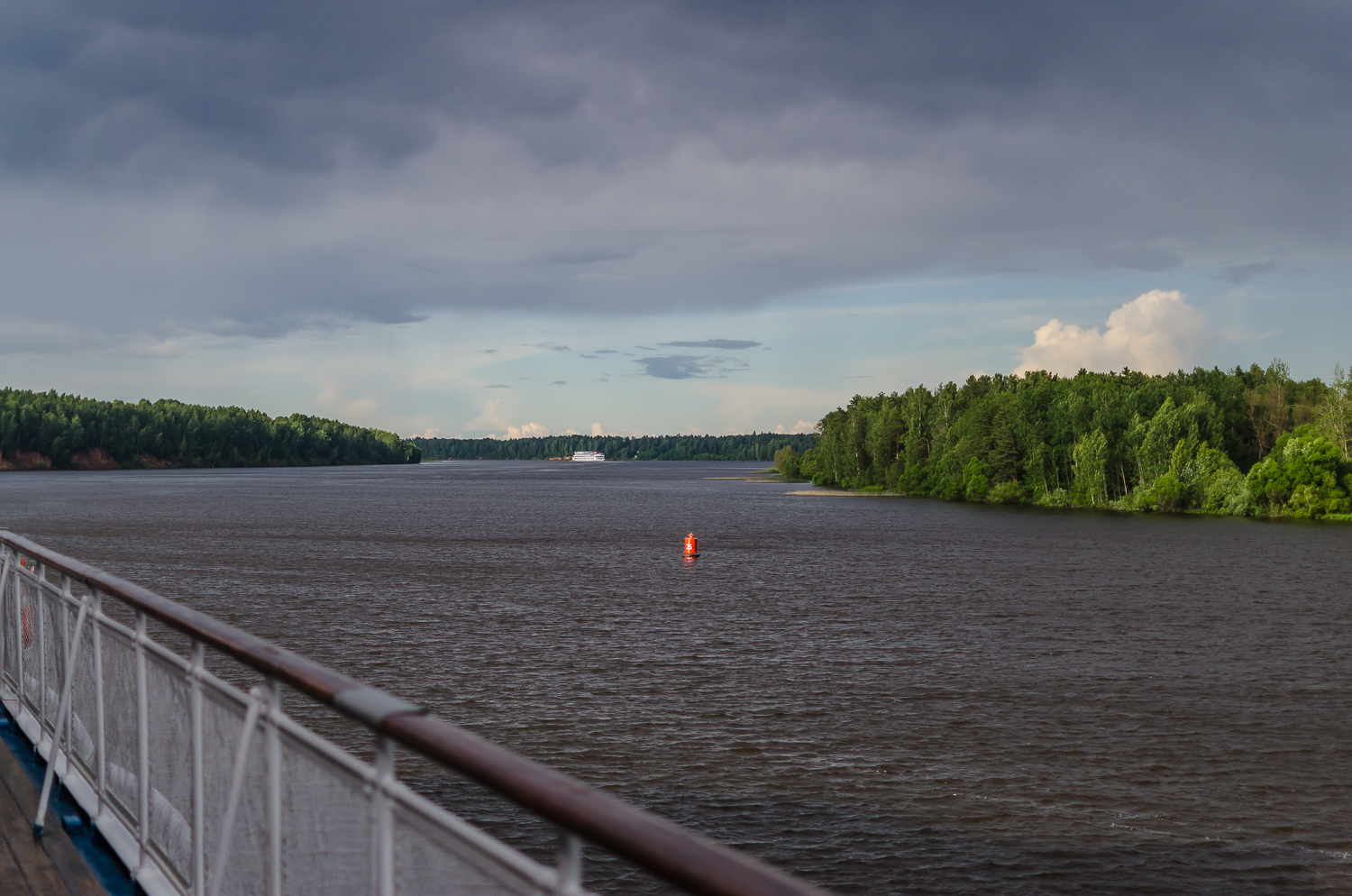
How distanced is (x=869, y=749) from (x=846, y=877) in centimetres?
527

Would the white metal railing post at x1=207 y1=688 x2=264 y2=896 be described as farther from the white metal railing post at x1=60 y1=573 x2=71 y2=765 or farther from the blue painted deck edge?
the white metal railing post at x1=60 y1=573 x2=71 y2=765

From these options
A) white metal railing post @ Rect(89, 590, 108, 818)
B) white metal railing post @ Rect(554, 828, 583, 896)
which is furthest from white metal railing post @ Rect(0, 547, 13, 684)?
white metal railing post @ Rect(554, 828, 583, 896)

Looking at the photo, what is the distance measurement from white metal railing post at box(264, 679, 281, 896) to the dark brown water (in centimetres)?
1144

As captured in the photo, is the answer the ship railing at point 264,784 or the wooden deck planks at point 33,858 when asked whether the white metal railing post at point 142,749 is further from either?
the wooden deck planks at point 33,858

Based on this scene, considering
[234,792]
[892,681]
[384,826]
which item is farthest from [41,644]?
[892,681]

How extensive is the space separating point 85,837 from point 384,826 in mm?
4448

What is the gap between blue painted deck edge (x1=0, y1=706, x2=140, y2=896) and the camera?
17.7 feet

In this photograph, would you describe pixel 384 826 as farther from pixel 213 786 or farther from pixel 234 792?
pixel 213 786

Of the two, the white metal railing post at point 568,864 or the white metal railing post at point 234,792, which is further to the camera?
the white metal railing post at point 234,792

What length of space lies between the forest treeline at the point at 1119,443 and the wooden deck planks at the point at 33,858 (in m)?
98.8

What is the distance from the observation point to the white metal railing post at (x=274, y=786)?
350 cm

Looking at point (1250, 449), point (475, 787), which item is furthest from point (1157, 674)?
point (1250, 449)

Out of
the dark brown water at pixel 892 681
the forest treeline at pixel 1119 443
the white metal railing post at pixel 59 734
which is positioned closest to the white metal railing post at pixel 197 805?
the white metal railing post at pixel 59 734

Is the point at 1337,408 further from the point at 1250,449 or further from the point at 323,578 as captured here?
the point at 323,578
